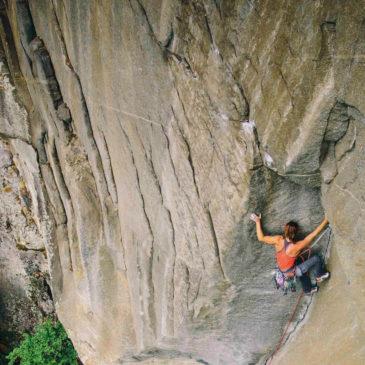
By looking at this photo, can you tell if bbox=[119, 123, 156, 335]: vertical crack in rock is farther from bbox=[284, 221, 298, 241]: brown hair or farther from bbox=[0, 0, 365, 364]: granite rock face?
bbox=[284, 221, 298, 241]: brown hair

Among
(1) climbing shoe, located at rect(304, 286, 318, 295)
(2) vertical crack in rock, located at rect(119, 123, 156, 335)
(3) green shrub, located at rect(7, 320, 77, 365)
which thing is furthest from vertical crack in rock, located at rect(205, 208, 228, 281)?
(3) green shrub, located at rect(7, 320, 77, 365)

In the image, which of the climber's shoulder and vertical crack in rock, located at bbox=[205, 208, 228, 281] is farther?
vertical crack in rock, located at bbox=[205, 208, 228, 281]

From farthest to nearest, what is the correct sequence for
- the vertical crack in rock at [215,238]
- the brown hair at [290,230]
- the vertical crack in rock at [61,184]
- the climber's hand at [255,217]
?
the vertical crack in rock at [61,184], the vertical crack in rock at [215,238], the brown hair at [290,230], the climber's hand at [255,217]

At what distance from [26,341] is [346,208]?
9.29 metres

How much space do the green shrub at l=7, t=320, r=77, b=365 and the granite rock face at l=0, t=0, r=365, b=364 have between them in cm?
207

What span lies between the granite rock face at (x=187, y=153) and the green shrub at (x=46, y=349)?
6.79ft

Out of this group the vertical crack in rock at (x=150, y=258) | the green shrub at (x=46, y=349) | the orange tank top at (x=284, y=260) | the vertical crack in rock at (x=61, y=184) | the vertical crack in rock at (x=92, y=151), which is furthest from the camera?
the green shrub at (x=46, y=349)

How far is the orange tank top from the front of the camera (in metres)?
4.77

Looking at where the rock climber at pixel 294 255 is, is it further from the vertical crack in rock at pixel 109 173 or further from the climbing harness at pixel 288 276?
the vertical crack in rock at pixel 109 173

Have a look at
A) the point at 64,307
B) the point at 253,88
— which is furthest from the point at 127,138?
the point at 64,307

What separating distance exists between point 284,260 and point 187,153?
1.56 meters

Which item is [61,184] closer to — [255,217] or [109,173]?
[109,173]

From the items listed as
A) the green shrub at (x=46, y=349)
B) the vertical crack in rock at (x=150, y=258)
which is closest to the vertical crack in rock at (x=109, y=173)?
the vertical crack in rock at (x=150, y=258)

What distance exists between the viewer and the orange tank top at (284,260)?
477 cm
